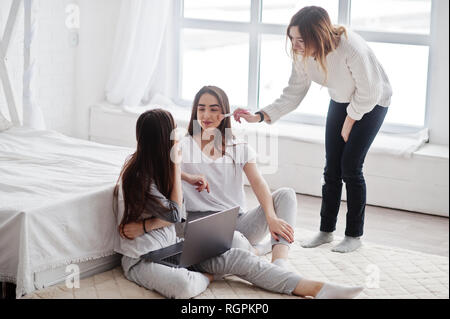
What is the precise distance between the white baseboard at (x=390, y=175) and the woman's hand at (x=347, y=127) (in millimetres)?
989

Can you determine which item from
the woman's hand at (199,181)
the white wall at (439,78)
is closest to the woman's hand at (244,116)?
the woman's hand at (199,181)

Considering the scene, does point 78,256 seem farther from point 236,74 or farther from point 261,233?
point 236,74

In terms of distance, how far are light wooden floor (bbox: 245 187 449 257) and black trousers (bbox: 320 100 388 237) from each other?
286 mm

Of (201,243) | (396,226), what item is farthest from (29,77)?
(396,226)

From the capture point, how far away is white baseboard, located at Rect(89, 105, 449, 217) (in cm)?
383

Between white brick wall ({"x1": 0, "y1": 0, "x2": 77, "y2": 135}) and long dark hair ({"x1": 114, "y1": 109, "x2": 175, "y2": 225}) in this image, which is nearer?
long dark hair ({"x1": 114, "y1": 109, "x2": 175, "y2": 225})

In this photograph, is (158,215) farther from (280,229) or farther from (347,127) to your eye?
(347,127)

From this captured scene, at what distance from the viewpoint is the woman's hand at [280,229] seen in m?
2.71

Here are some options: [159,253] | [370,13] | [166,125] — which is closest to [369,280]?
[159,253]

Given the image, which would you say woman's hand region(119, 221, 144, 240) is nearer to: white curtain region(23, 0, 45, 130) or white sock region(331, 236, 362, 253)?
white sock region(331, 236, 362, 253)

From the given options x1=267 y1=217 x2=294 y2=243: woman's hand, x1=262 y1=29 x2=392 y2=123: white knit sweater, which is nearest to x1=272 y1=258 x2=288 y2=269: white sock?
x1=267 y1=217 x2=294 y2=243: woman's hand

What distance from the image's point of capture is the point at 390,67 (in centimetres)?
429

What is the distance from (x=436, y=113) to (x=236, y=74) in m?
1.43
